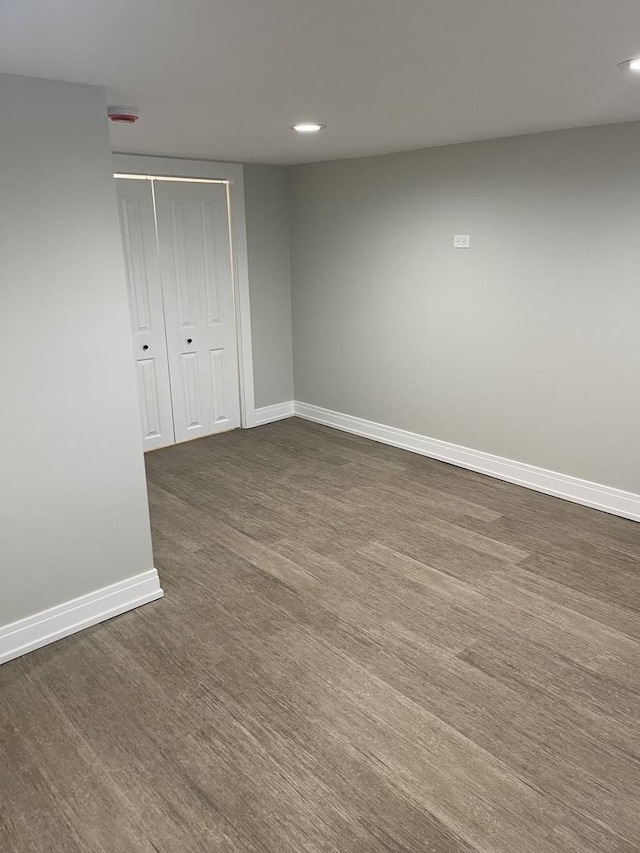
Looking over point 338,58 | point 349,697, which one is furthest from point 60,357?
point 349,697

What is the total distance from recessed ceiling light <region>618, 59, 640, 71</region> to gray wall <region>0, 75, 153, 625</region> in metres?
1.84

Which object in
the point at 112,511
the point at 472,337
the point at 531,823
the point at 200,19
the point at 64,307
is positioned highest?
the point at 200,19

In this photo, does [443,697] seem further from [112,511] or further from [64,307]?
[64,307]

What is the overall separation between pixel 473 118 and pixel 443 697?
8.58ft

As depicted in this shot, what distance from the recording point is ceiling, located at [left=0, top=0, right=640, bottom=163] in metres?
1.55

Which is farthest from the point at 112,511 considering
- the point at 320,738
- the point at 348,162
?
the point at 348,162

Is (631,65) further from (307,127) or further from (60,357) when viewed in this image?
(60,357)

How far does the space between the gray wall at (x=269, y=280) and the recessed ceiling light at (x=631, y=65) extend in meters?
3.46

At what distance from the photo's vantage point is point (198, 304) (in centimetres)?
506

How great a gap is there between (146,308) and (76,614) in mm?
2610

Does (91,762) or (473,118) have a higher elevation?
(473,118)

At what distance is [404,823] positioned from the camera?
1.87 m

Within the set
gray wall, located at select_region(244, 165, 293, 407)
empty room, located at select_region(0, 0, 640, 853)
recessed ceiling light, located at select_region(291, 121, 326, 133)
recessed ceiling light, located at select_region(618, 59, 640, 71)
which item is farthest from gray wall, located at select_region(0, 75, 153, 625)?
gray wall, located at select_region(244, 165, 293, 407)

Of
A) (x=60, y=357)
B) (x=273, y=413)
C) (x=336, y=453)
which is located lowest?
(x=336, y=453)
